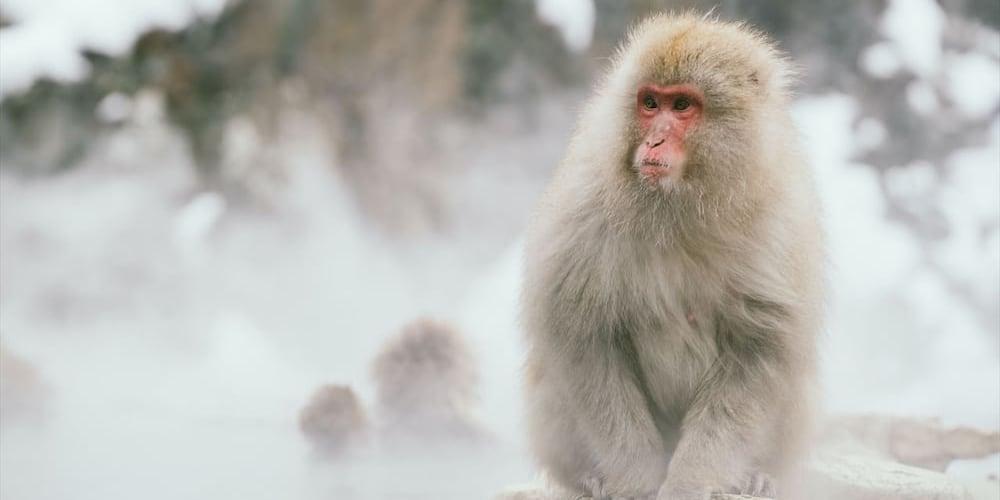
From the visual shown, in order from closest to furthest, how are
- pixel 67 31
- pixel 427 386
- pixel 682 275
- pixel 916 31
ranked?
pixel 682 275
pixel 427 386
pixel 67 31
pixel 916 31

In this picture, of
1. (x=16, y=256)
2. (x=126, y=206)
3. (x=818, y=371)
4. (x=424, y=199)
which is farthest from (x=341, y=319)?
(x=818, y=371)

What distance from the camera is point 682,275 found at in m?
3.12

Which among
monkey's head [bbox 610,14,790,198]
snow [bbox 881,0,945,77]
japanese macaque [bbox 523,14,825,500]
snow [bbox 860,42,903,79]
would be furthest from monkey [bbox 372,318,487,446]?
snow [bbox 881,0,945,77]

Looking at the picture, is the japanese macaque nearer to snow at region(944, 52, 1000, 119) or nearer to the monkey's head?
the monkey's head

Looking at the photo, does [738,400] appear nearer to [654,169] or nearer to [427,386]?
[654,169]

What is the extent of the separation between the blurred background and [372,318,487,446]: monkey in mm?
25

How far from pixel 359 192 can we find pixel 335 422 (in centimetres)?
223

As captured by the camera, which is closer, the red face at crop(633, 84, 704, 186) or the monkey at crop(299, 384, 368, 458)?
the red face at crop(633, 84, 704, 186)

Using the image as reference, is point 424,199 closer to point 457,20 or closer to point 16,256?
point 457,20

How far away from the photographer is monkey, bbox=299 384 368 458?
18.2 ft

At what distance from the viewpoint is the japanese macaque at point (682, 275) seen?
3.01 m

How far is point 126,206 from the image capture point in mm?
7023

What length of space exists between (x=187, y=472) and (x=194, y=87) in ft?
9.80

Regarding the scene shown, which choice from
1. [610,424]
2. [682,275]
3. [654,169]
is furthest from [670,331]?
[654,169]
